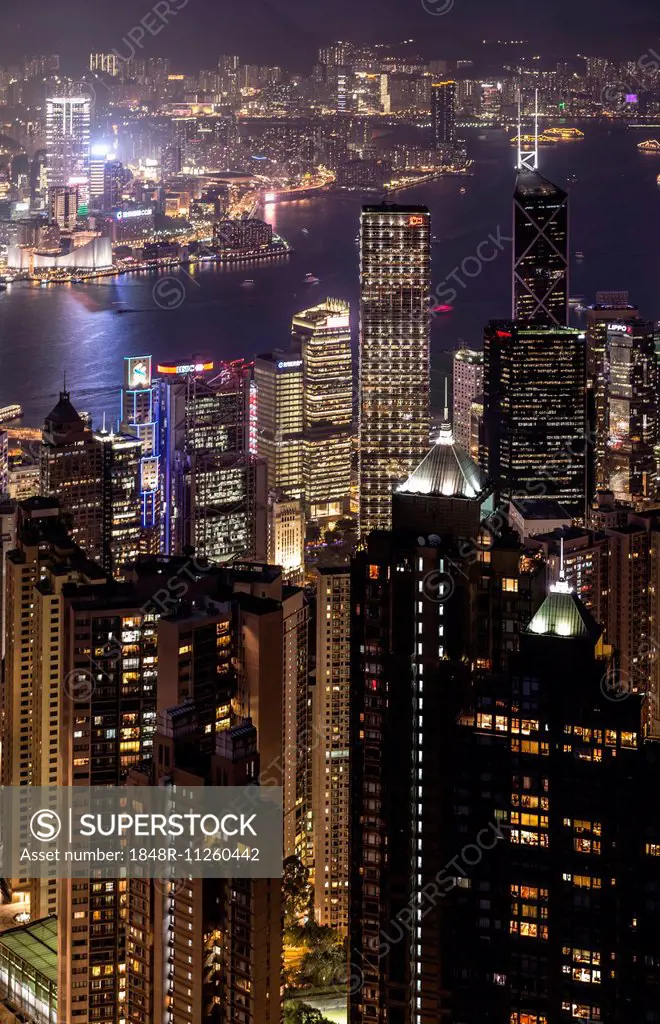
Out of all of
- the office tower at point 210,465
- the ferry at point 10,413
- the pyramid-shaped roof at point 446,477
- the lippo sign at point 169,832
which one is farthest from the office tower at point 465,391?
the pyramid-shaped roof at point 446,477

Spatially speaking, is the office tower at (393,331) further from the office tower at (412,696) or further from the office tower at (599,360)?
the office tower at (412,696)

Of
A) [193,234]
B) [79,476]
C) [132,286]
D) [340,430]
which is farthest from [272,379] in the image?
[193,234]

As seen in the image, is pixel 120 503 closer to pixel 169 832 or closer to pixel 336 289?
pixel 336 289

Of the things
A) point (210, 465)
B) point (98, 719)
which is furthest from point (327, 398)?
point (98, 719)

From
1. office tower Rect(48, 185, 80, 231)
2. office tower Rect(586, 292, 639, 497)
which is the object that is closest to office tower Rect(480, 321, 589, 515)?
office tower Rect(586, 292, 639, 497)

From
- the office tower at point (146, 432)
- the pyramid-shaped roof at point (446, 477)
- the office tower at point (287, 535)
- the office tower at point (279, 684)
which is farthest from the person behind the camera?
the office tower at point (287, 535)

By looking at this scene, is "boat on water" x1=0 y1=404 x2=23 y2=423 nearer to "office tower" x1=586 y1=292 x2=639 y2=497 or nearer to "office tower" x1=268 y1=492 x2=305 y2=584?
"office tower" x1=268 y1=492 x2=305 y2=584
